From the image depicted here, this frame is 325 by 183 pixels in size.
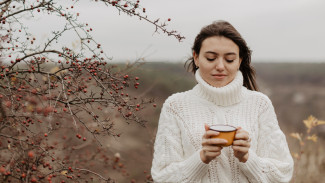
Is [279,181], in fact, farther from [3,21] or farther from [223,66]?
[3,21]

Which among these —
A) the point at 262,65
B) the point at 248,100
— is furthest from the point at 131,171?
the point at 262,65

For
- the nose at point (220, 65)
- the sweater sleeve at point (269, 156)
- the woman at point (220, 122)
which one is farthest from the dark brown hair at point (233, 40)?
the sweater sleeve at point (269, 156)

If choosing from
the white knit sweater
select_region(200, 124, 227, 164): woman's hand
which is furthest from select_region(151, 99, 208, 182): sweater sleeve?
select_region(200, 124, 227, 164): woman's hand

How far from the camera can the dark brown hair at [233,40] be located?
6.41 feet

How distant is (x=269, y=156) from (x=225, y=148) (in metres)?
0.23

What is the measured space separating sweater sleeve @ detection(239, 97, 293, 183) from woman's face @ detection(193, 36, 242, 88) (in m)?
0.28

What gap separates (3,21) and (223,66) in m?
1.29

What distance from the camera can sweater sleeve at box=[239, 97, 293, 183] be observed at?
72.4 inches

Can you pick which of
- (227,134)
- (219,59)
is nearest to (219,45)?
(219,59)

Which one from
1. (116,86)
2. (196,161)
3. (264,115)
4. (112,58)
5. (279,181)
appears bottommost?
(279,181)

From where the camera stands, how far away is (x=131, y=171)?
549cm

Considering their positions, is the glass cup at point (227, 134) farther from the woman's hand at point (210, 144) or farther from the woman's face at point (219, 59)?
the woman's face at point (219, 59)

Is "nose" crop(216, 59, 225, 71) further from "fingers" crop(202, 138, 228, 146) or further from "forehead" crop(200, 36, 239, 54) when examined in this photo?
"fingers" crop(202, 138, 228, 146)

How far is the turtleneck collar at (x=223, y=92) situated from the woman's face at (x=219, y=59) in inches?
1.4
